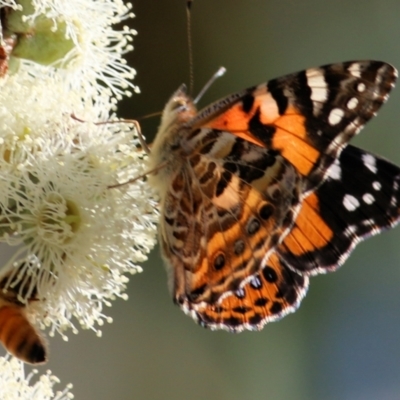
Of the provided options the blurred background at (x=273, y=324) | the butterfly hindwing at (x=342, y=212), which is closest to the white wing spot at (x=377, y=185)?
the butterfly hindwing at (x=342, y=212)

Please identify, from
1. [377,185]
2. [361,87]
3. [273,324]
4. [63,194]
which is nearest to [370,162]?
[377,185]

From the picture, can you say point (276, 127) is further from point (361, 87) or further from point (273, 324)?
point (273, 324)

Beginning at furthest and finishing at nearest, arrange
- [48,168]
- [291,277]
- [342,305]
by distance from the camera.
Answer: [342,305], [291,277], [48,168]

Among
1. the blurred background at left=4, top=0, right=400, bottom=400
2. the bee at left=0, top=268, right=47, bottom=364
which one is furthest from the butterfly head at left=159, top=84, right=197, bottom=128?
the blurred background at left=4, top=0, right=400, bottom=400

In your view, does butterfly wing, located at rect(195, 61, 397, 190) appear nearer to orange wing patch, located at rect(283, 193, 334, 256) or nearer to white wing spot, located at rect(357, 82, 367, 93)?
white wing spot, located at rect(357, 82, 367, 93)

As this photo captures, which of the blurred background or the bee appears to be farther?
the blurred background

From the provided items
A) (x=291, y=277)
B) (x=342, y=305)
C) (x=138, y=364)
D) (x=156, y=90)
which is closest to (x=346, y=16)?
(x=156, y=90)

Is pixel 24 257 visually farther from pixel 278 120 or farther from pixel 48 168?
pixel 278 120

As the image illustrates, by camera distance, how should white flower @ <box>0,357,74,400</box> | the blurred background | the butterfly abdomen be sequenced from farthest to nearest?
the blurred background, white flower @ <box>0,357,74,400</box>, the butterfly abdomen
